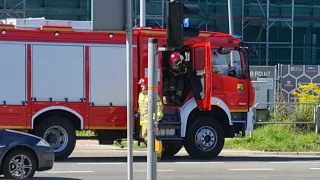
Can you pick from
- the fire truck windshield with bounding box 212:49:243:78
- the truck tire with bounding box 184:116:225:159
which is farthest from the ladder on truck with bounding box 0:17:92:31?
the truck tire with bounding box 184:116:225:159

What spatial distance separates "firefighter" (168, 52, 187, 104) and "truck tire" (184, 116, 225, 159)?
2.71 ft

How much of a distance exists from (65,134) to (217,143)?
392cm

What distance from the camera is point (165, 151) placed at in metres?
17.9

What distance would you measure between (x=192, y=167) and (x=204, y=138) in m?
2.02

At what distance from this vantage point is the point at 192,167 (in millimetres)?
15453

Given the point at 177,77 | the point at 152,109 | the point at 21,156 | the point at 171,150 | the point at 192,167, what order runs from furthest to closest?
the point at 171,150, the point at 177,77, the point at 192,167, the point at 21,156, the point at 152,109

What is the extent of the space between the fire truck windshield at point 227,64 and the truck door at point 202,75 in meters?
0.28

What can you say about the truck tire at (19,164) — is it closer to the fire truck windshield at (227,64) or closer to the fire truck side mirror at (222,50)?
the fire truck windshield at (227,64)

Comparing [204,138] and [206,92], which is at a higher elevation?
[206,92]

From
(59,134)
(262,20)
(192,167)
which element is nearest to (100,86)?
(59,134)

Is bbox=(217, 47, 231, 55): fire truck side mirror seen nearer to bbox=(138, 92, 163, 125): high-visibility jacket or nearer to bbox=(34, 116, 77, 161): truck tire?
bbox=(138, 92, 163, 125): high-visibility jacket

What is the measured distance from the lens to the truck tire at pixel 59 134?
16.4 meters

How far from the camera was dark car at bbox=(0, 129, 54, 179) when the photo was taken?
12.1 meters

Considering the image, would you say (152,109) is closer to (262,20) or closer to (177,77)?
(177,77)
